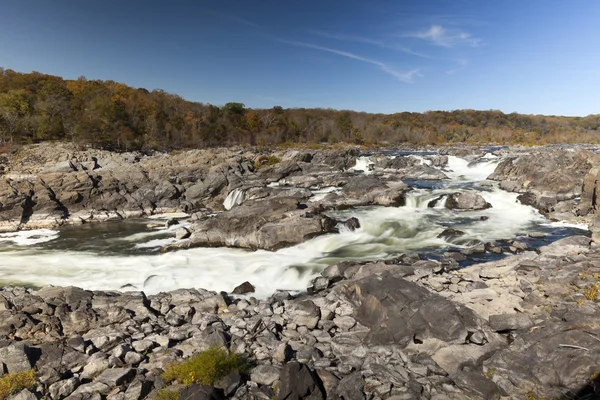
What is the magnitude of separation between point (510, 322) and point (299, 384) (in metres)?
5.32

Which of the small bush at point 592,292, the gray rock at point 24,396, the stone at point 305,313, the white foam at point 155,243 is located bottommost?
the white foam at point 155,243

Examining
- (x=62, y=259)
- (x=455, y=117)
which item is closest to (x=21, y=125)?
(x=62, y=259)

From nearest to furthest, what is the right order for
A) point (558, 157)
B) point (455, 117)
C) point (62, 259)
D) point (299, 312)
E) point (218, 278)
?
point (299, 312) < point (218, 278) < point (62, 259) < point (558, 157) < point (455, 117)

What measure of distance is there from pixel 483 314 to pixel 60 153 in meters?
45.3

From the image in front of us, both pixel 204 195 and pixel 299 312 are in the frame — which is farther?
pixel 204 195

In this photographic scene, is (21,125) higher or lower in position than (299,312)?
higher

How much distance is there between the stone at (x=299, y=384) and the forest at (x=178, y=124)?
46747mm

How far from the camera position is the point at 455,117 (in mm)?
126312

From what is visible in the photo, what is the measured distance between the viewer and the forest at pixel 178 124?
4731cm

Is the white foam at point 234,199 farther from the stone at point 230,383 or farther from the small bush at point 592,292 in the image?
the small bush at point 592,292

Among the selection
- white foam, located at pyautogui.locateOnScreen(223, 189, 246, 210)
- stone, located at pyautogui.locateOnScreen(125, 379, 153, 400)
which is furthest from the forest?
stone, located at pyautogui.locateOnScreen(125, 379, 153, 400)

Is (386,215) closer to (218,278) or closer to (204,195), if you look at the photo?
(218,278)

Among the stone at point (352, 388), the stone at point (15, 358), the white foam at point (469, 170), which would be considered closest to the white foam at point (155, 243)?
the stone at point (15, 358)

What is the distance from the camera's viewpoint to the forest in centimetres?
4731
